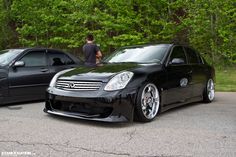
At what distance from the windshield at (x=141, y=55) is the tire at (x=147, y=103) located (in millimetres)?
789

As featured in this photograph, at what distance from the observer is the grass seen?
10953mm

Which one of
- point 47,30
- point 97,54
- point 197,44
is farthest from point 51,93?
point 47,30

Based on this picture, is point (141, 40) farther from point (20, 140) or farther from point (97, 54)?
point (20, 140)

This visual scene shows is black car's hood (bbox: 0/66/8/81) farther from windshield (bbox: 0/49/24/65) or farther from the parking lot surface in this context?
the parking lot surface

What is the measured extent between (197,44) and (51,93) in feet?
40.6

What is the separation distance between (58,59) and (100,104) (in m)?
3.92

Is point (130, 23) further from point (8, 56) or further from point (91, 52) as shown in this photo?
point (8, 56)

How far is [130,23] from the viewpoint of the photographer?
1739 cm

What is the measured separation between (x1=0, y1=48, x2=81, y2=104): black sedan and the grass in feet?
17.3

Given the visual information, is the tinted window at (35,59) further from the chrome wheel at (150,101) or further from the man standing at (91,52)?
the chrome wheel at (150,101)

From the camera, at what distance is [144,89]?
19.1 feet

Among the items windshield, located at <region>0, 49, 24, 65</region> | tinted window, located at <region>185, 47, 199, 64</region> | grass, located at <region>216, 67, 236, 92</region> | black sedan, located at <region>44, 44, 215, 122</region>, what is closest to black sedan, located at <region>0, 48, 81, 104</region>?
windshield, located at <region>0, 49, 24, 65</region>

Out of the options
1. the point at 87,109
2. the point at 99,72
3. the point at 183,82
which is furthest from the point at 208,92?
the point at 87,109

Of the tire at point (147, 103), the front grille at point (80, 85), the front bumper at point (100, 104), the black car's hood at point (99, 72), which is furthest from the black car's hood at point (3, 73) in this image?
the tire at point (147, 103)
